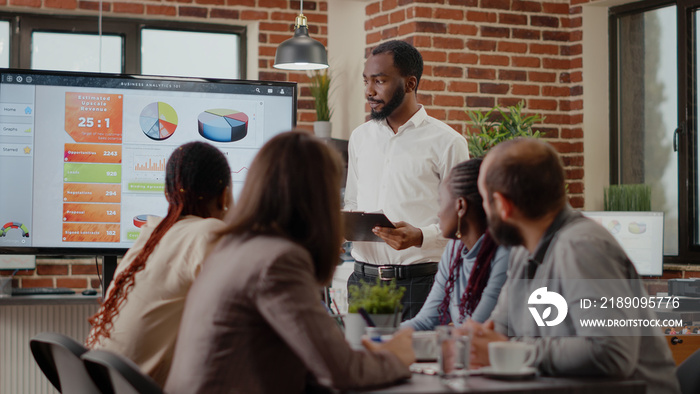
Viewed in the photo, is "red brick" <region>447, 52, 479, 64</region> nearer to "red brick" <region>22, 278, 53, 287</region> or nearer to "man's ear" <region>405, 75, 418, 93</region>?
"man's ear" <region>405, 75, 418, 93</region>

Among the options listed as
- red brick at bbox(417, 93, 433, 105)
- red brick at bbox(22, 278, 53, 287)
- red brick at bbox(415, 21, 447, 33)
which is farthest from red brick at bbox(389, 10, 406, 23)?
red brick at bbox(22, 278, 53, 287)

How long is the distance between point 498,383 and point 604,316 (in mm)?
250

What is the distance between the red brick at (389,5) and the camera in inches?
193

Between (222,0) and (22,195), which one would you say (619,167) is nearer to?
(222,0)

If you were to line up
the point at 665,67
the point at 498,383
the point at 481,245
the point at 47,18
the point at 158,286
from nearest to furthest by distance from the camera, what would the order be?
the point at 498,383 → the point at 158,286 → the point at 481,245 → the point at 665,67 → the point at 47,18

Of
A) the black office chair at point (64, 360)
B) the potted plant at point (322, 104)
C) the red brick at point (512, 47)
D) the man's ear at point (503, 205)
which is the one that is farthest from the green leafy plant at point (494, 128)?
the black office chair at point (64, 360)

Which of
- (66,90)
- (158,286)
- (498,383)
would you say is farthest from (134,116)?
(498,383)

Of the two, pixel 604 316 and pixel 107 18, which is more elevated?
pixel 107 18

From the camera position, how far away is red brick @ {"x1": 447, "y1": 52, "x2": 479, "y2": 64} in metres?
4.80

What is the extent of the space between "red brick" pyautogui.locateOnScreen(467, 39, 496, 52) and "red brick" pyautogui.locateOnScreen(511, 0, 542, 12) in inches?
11.0

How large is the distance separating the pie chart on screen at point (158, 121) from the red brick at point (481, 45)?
2.38m

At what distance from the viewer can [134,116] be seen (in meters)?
3.00

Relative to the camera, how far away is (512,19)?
4.97 m

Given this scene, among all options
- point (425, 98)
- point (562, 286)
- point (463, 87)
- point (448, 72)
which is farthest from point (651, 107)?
point (562, 286)
